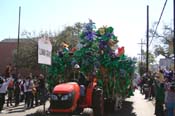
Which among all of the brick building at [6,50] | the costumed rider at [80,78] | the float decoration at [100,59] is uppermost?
the brick building at [6,50]

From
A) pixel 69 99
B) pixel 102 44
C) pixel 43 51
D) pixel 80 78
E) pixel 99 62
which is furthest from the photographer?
pixel 102 44

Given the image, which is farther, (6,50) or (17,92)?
(6,50)

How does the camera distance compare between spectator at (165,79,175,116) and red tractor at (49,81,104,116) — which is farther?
spectator at (165,79,175,116)

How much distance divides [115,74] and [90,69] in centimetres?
122

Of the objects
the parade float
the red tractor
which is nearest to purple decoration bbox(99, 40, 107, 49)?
the parade float

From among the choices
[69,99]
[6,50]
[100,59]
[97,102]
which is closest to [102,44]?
[100,59]

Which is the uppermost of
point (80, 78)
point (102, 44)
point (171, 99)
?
point (102, 44)

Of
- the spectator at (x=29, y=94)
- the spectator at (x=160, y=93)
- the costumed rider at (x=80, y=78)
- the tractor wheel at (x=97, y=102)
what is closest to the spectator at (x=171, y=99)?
the spectator at (x=160, y=93)

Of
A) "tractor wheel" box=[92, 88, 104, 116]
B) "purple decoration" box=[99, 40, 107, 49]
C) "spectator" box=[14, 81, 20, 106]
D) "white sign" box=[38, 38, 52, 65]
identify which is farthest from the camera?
"spectator" box=[14, 81, 20, 106]

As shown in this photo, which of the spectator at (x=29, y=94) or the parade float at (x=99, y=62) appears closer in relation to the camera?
the parade float at (x=99, y=62)

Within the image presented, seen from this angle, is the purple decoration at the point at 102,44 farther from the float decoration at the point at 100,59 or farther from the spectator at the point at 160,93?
the spectator at the point at 160,93

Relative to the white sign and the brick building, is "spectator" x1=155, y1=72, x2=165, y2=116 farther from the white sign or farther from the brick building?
the brick building

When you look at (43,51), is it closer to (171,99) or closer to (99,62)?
(99,62)

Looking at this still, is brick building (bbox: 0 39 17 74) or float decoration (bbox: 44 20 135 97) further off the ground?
brick building (bbox: 0 39 17 74)
